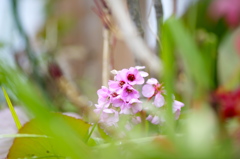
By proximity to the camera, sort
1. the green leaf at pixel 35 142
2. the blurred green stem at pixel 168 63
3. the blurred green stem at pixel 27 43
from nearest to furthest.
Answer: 1. the blurred green stem at pixel 168 63
2. the green leaf at pixel 35 142
3. the blurred green stem at pixel 27 43

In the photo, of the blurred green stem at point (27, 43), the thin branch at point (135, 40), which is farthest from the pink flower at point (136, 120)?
the blurred green stem at point (27, 43)

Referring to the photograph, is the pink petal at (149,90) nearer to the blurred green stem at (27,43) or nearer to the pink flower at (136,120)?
the pink flower at (136,120)

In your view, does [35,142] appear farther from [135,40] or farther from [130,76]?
[135,40]

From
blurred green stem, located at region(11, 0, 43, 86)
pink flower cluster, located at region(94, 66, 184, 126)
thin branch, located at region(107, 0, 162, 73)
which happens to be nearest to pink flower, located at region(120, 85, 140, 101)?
pink flower cluster, located at region(94, 66, 184, 126)

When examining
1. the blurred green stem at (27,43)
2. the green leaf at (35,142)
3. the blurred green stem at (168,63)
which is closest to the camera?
the blurred green stem at (168,63)

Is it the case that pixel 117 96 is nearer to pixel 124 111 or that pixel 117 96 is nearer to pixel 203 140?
pixel 124 111

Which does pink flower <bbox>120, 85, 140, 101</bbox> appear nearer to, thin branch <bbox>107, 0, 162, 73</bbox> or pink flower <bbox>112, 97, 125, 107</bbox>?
pink flower <bbox>112, 97, 125, 107</bbox>

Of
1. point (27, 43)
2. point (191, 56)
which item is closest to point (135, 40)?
point (191, 56)
